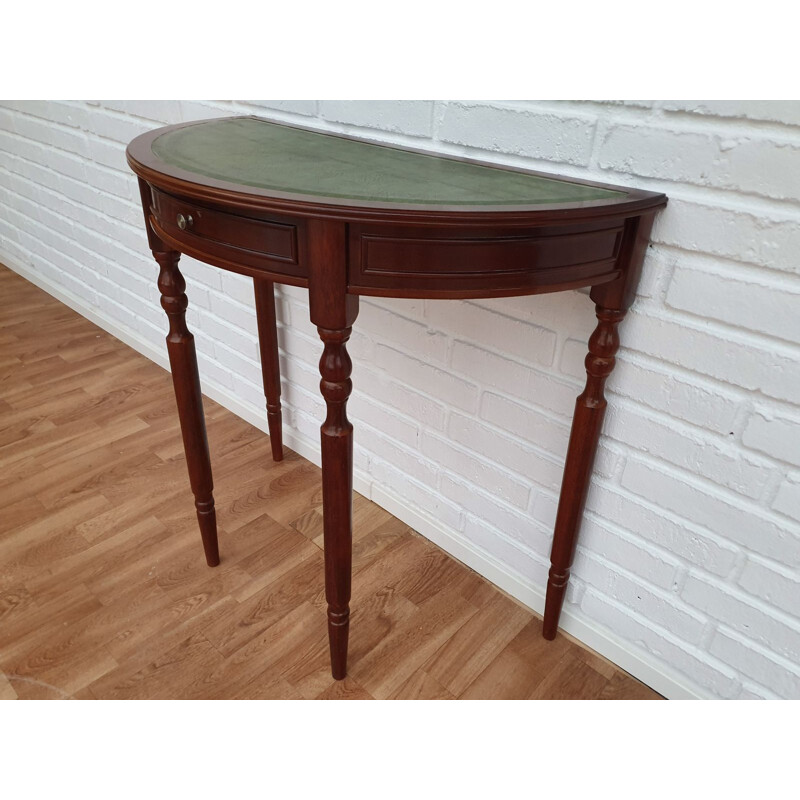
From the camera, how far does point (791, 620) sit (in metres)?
0.89

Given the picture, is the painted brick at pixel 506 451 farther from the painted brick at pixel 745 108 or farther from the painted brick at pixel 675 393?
the painted brick at pixel 745 108

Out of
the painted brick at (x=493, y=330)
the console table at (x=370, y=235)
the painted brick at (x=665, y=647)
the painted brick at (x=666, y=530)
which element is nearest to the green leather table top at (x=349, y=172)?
the console table at (x=370, y=235)

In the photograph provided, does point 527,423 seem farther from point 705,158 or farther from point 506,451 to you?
point 705,158

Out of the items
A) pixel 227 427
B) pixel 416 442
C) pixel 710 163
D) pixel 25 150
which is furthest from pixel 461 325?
pixel 25 150

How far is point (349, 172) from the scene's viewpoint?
875 mm

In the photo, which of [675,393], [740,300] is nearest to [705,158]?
[740,300]

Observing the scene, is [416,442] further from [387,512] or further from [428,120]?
[428,120]

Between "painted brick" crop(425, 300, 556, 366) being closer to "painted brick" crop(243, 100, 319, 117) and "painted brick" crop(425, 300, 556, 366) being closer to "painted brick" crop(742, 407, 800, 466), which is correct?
"painted brick" crop(742, 407, 800, 466)

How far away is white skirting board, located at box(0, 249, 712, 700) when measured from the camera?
1075mm

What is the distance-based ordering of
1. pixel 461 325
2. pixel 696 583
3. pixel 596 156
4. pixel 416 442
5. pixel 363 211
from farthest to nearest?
pixel 416 442 < pixel 461 325 < pixel 696 583 < pixel 596 156 < pixel 363 211

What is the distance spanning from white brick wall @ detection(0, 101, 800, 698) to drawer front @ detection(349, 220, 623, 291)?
0.18 metres

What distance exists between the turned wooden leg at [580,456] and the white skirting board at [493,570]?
66mm

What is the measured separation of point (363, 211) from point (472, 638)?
817 mm

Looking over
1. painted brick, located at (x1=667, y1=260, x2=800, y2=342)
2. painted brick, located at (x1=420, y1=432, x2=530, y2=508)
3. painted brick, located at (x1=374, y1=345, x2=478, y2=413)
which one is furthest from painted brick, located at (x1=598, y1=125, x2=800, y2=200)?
painted brick, located at (x1=420, y1=432, x2=530, y2=508)
